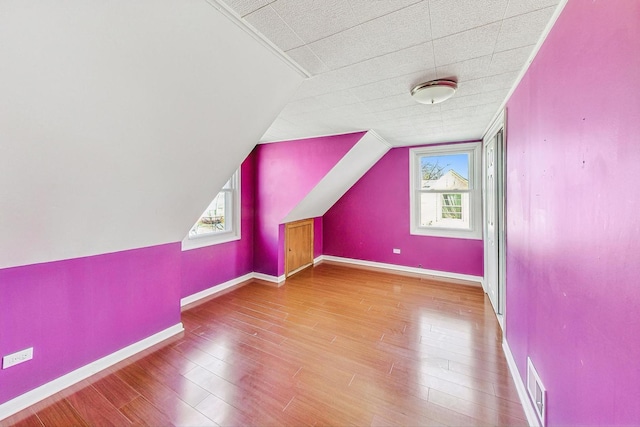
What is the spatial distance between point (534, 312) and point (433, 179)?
308cm

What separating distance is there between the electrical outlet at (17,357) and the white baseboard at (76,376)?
0.22 m

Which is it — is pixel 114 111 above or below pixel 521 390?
above

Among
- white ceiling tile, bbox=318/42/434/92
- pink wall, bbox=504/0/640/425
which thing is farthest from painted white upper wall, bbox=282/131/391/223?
pink wall, bbox=504/0/640/425

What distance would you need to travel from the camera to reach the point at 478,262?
394cm

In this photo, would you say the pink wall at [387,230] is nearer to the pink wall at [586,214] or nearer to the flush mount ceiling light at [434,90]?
the flush mount ceiling light at [434,90]

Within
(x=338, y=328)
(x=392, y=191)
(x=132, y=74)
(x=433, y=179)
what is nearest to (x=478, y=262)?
(x=433, y=179)

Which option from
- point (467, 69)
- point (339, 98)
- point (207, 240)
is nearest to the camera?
point (467, 69)

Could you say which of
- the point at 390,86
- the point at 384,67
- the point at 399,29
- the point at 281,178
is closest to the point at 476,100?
the point at 390,86

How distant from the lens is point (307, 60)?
5.26 ft

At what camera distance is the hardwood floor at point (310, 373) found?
5.15 feet

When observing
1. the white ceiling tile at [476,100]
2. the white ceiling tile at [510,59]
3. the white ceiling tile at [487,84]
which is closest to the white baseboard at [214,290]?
the white ceiling tile at [476,100]

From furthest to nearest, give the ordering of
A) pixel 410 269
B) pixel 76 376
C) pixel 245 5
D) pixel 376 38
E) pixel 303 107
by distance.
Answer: pixel 410 269 → pixel 303 107 → pixel 76 376 → pixel 376 38 → pixel 245 5

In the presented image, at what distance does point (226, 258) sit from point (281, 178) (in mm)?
1471

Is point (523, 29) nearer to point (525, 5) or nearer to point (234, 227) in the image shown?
point (525, 5)
